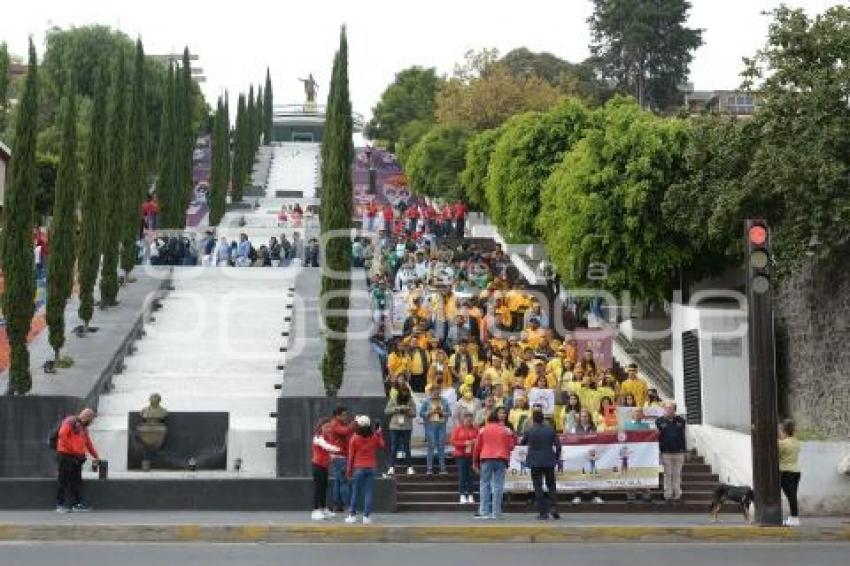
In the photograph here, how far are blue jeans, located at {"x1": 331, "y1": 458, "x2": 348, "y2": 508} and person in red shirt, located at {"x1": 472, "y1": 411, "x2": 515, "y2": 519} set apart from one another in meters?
1.75

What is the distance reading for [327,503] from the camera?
18.4 meters

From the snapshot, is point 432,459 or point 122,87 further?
point 122,87

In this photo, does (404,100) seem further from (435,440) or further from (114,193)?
(435,440)

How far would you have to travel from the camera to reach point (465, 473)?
19.0 meters

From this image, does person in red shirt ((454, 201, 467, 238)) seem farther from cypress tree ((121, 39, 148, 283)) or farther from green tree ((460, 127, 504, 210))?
cypress tree ((121, 39, 148, 283))

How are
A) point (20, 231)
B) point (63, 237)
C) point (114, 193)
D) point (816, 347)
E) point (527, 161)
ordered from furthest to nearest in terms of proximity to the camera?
point (527, 161), point (114, 193), point (63, 237), point (20, 231), point (816, 347)

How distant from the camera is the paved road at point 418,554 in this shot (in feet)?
46.0

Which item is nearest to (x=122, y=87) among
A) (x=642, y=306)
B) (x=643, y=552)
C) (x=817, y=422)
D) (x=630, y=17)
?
(x=642, y=306)

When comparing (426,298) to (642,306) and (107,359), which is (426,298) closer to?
(642,306)

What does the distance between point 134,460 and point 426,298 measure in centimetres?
972

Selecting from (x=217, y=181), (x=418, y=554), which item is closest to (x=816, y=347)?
(x=418, y=554)

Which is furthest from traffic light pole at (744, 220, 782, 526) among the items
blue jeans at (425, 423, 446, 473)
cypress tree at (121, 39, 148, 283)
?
cypress tree at (121, 39, 148, 283)

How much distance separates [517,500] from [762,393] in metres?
4.31

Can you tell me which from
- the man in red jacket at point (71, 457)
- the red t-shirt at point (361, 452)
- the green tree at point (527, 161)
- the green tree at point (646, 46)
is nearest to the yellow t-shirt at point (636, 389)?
the red t-shirt at point (361, 452)
